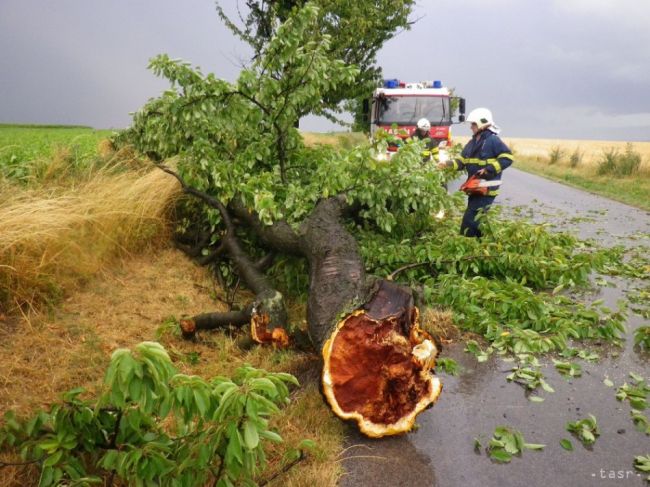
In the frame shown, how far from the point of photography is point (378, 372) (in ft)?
10.7

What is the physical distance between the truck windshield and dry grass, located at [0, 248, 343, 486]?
912 cm

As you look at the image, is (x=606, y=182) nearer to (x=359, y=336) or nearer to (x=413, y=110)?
(x=413, y=110)

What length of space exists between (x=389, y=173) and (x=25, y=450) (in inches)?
181

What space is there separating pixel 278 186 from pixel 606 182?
15.4 m

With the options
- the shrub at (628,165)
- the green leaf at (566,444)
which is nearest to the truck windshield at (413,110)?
the shrub at (628,165)

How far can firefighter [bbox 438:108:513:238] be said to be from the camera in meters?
6.99

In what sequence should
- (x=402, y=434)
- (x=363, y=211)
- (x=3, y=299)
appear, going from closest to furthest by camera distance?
(x=402, y=434)
(x=3, y=299)
(x=363, y=211)

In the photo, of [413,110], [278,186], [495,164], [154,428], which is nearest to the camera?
[154,428]

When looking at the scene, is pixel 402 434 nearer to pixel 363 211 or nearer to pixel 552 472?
pixel 552 472

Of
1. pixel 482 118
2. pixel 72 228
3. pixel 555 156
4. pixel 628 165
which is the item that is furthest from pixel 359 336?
pixel 555 156

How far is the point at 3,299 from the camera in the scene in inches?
171

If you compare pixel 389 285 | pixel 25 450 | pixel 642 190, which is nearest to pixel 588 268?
pixel 389 285

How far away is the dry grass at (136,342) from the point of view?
310 cm

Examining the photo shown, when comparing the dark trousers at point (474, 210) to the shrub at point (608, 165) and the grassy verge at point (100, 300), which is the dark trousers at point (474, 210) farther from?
the shrub at point (608, 165)
